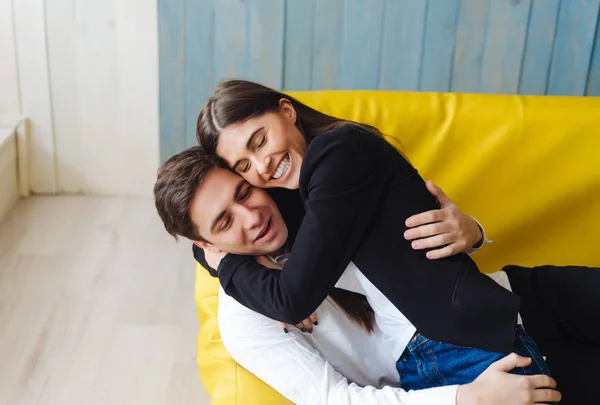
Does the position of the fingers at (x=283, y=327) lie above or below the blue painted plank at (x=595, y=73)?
below

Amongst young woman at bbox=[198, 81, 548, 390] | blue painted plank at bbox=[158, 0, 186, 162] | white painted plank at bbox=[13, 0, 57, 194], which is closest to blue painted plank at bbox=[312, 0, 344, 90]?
blue painted plank at bbox=[158, 0, 186, 162]

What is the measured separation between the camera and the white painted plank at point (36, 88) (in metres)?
2.62

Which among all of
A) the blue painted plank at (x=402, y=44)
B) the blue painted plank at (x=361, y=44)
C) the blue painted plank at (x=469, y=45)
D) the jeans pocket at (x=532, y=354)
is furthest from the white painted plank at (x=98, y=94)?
the jeans pocket at (x=532, y=354)

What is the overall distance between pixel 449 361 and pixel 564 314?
383 mm

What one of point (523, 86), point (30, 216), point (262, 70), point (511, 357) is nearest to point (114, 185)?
point (30, 216)

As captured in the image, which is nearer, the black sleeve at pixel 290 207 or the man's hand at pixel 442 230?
the man's hand at pixel 442 230

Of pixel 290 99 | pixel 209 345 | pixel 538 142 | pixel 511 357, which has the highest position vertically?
pixel 290 99

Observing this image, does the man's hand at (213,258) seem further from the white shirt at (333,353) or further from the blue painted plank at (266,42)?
the blue painted plank at (266,42)

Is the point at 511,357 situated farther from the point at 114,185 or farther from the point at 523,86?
the point at 114,185

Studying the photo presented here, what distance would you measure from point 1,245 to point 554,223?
5.80ft

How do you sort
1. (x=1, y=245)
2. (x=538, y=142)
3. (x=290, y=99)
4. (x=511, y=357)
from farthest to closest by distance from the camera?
1. (x=1, y=245)
2. (x=538, y=142)
3. (x=290, y=99)
4. (x=511, y=357)

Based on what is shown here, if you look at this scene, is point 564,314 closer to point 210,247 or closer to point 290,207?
point 290,207

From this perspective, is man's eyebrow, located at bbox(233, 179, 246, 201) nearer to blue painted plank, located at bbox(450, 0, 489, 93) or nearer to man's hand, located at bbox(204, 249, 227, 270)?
man's hand, located at bbox(204, 249, 227, 270)

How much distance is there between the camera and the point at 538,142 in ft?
6.03
